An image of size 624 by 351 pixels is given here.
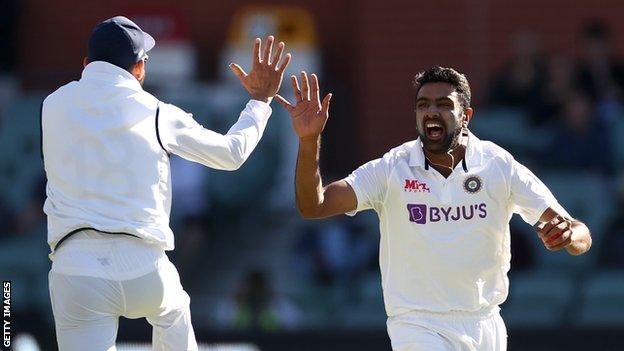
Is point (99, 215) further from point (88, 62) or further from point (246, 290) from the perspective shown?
point (246, 290)

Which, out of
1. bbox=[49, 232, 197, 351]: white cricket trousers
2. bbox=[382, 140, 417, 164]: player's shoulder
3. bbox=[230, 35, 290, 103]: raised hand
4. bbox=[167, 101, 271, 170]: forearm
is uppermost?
bbox=[230, 35, 290, 103]: raised hand

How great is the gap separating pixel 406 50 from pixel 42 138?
8.82 meters

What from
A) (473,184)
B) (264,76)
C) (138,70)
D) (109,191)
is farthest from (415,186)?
(109,191)

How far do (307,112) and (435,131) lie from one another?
0.55 meters

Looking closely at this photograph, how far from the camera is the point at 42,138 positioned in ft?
18.0

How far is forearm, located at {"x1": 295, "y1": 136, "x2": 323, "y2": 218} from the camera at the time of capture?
5859mm

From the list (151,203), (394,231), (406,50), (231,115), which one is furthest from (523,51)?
(151,203)

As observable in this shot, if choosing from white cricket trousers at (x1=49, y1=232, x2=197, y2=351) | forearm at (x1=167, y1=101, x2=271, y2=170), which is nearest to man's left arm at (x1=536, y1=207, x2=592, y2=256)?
forearm at (x1=167, y1=101, x2=271, y2=170)

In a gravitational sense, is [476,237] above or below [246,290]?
above

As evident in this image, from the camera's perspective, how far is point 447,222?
597 cm

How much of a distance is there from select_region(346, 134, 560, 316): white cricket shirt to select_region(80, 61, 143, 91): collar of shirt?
1.10 m

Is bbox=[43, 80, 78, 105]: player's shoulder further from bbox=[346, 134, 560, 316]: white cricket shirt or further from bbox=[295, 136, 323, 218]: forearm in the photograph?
bbox=[346, 134, 560, 316]: white cricket shirt

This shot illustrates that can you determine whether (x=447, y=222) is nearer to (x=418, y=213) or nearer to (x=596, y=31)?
(x=418, y=213)

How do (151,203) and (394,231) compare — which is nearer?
(151,203)
